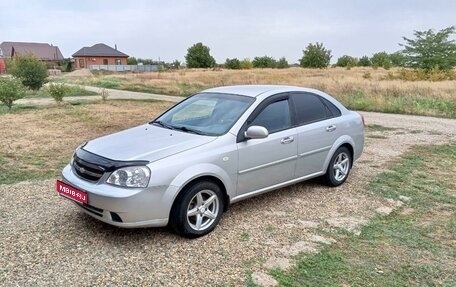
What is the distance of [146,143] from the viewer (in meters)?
3.66

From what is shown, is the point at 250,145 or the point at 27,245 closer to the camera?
the point at 27,245

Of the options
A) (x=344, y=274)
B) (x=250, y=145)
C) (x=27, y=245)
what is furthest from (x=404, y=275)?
(x=27, y=245)

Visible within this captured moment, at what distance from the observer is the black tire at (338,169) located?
16.5 ft

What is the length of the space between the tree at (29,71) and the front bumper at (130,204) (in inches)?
866

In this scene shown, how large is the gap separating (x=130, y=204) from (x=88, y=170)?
60cm

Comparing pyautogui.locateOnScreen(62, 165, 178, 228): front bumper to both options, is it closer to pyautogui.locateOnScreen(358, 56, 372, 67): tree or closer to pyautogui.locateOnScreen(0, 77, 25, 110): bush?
pyautogui.locateOnScreen(0, 77, 25, 110): bush

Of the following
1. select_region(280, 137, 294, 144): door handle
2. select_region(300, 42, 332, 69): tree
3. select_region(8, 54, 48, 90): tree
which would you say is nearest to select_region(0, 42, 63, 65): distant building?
select_region(300, 42, 332, 69): tree

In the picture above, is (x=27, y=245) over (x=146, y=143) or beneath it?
beneath

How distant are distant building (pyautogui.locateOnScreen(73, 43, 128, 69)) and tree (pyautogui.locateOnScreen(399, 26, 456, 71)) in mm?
58263

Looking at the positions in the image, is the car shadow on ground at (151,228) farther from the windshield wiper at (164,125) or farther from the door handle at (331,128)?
the windshield wiper at (164,125)

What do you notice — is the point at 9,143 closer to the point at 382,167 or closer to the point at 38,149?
the point at 38,149

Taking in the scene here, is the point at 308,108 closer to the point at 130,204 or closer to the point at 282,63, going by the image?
the point at 130,204

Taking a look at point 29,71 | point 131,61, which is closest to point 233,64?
point 131,61

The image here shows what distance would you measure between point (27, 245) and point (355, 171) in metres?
4.63
